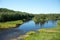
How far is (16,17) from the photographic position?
2309 inches

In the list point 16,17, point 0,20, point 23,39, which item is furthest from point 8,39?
point 16,17

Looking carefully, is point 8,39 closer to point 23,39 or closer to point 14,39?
point 14,39

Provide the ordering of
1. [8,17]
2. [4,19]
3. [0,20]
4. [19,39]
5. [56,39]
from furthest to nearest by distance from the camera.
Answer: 1. [8,17]
2. [4,19]
3. [0,20]
4. [19,39]
5. [56,39]

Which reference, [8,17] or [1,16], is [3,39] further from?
[8,17]

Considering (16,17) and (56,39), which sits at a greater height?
(56,39)

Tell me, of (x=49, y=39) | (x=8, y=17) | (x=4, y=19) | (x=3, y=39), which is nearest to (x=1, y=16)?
(x=4, y=19)

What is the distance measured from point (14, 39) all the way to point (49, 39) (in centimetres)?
677

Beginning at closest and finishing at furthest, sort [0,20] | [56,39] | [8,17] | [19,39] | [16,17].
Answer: [56,39], [19,39], [0,20], [8,17], [16,17]

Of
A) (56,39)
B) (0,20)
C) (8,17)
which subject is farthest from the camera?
(8,17)

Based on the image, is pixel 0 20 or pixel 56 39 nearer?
pixel 56 39

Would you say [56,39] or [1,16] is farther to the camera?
[1,16]

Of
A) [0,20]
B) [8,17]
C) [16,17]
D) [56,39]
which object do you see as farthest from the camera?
[16,17]

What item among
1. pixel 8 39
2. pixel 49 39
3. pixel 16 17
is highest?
pixel 49 39

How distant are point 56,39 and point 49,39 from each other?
2.78 ft
